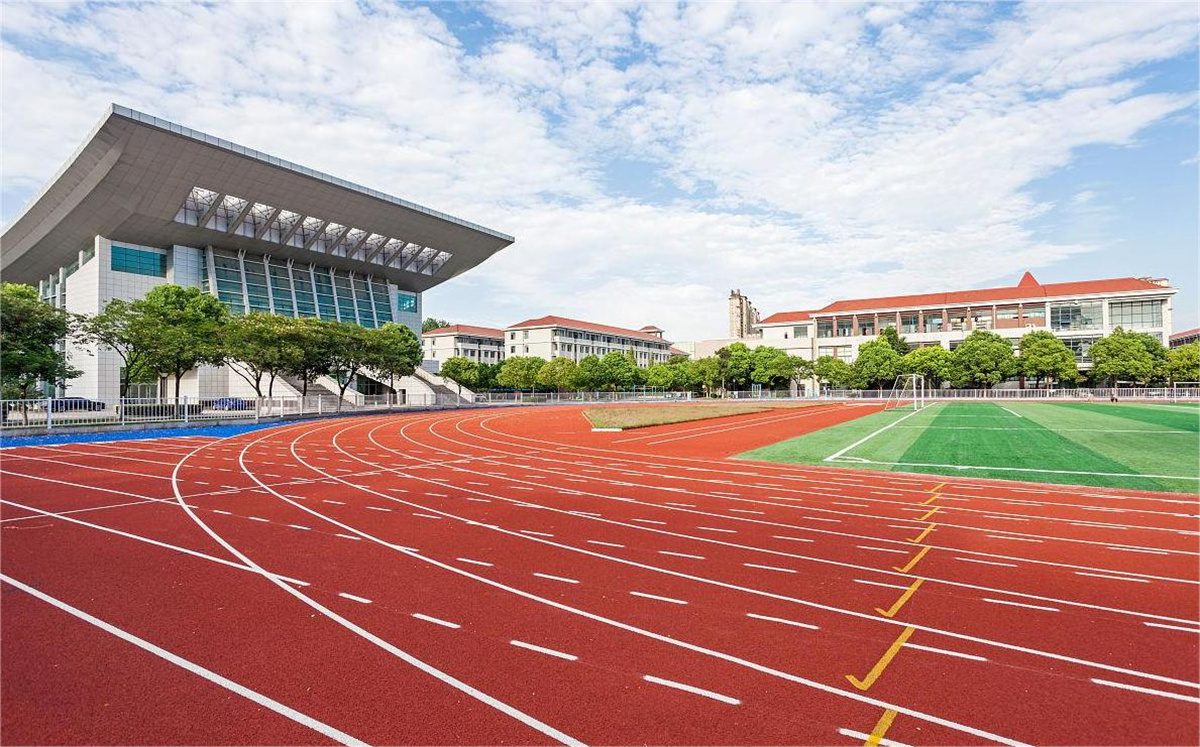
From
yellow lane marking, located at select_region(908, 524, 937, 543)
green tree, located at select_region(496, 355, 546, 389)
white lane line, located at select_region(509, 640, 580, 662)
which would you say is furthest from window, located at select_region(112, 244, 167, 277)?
yellow lane marking, located at select_region(908, 524, 937, 543)

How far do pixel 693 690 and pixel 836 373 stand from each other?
80680 millimetres

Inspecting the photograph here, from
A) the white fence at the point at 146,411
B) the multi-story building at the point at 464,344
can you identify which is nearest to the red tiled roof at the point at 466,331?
the multi-story building at the point at 464,344

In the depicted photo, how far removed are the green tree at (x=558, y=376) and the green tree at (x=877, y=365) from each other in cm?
3691

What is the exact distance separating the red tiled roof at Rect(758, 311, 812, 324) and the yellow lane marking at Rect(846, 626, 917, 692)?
93029 mm

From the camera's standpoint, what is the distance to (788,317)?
314 ft

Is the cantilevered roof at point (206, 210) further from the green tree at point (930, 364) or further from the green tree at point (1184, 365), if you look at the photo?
the green tree at point (1184, 365)

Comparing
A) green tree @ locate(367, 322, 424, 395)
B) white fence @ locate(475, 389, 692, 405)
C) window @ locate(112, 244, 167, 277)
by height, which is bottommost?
white fence @ locate(475, 389, 692, 405)

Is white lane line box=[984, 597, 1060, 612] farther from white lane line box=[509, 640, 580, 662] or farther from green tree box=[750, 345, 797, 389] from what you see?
green tree box=[750, 345, 797, 389]

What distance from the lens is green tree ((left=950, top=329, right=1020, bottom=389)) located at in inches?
2793

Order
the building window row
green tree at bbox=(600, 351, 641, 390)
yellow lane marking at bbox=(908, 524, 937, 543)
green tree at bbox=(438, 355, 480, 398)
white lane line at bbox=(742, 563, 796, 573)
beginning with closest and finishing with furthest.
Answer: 1. white lane line at bbox=(742, 563, 796, 573)
2. yellow lane marking at bbox=(908, 524, 937, 543)
3. the building window row
4. green tree at bbox=(438, 355, 480, 398)
5. green tree at bbox=(600, 351, 641, 390)

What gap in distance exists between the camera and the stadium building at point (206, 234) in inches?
1834

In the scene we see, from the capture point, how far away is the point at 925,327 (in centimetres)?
8462

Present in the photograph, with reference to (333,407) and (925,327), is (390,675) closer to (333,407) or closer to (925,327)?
(333,407)

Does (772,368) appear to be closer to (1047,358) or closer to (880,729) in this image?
(1047,358)
